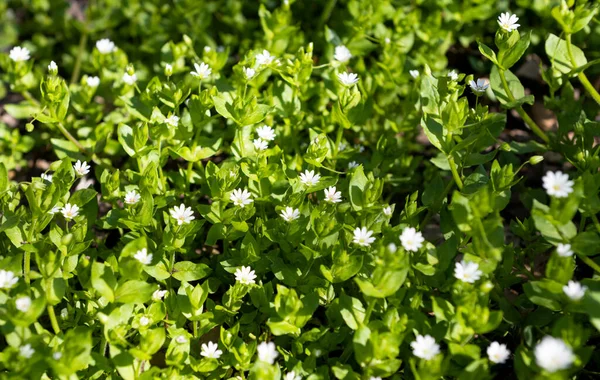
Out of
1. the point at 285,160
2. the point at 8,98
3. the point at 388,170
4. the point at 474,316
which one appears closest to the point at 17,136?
the point at 8,98

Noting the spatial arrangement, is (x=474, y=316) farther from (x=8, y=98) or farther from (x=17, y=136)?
(x=8, y=98)

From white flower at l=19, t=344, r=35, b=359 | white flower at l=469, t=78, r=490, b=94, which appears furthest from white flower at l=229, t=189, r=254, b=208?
white flower at l=469, t=78, r=490, b=94

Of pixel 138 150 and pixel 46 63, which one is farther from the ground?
pixel 138 150

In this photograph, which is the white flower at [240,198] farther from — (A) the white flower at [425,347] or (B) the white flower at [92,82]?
(B) the white flower at [92,82]

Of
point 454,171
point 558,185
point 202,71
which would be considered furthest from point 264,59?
point 558,185

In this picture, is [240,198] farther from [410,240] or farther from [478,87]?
[478,87]

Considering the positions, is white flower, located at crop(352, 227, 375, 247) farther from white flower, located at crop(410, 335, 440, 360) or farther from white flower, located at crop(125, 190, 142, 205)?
white flower, located at crop(125, 190, 142, 205)
